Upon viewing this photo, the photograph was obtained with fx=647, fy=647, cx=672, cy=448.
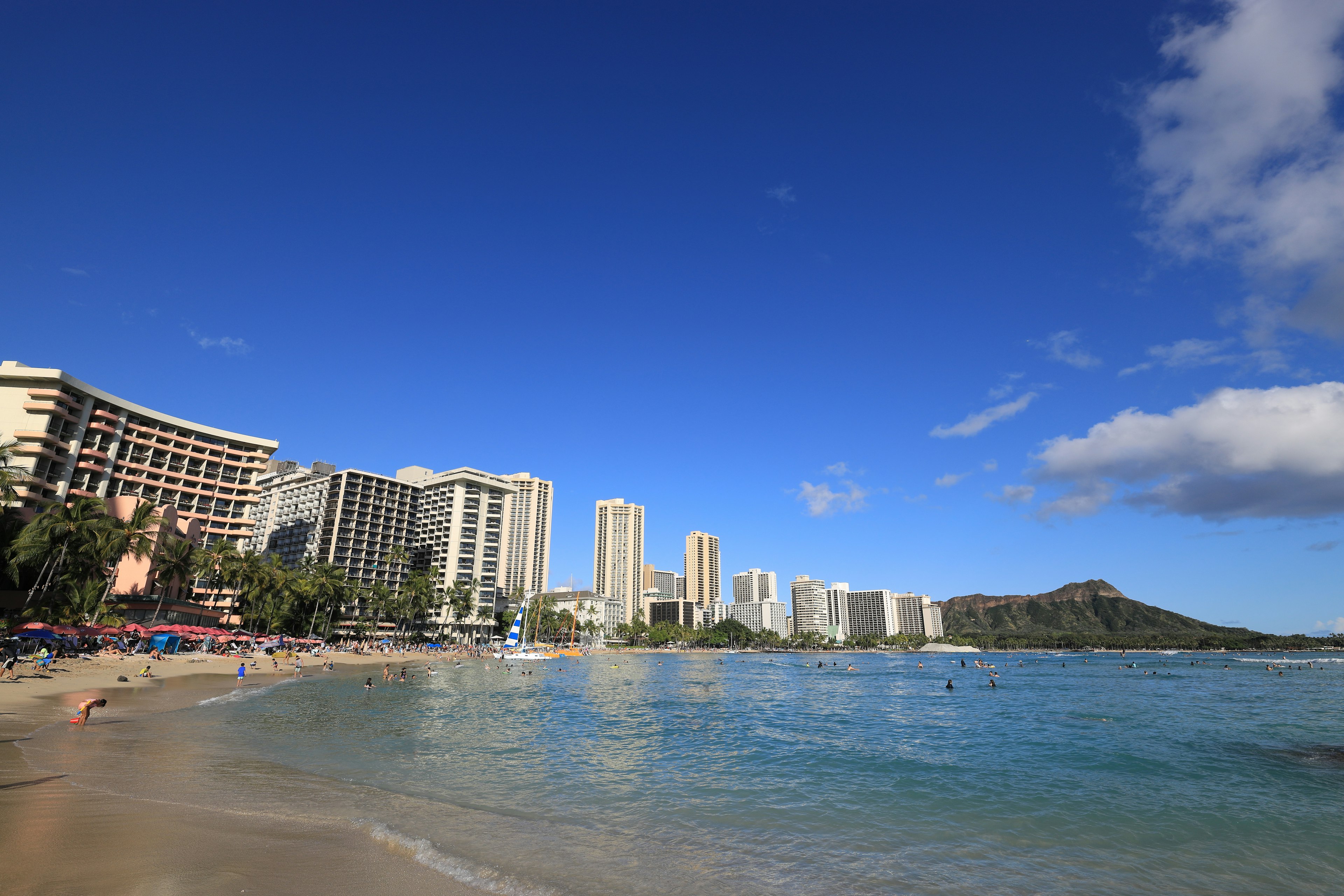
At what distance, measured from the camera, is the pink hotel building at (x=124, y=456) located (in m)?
80.1

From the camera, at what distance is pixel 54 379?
8225cm

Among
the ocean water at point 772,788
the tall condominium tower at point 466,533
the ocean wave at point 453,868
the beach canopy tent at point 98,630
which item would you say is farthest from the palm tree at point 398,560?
the ocean wave at point 453,868

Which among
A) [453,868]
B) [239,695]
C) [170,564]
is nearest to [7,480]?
[170,564]

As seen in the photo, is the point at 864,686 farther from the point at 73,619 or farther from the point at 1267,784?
the point at 73,619

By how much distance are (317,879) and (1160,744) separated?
116 feet

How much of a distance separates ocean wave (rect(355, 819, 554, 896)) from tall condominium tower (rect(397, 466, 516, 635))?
14405cm

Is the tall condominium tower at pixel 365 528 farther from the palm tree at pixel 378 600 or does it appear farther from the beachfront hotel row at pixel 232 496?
the palm tree at pixel 378 600

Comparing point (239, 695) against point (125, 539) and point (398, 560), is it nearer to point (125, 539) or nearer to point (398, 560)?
point (125, 539)

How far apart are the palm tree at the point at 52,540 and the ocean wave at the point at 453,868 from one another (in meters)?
60.8

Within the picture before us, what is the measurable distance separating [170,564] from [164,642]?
11.2 metres

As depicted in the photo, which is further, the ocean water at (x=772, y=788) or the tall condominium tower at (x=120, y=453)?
the tall condominium tower at (x=120, y=453)

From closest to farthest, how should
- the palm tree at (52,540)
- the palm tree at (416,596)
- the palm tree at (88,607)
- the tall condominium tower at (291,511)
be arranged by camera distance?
the palm tree at (52,540), the palm tree at (88,607), the palm tree at (416,596), the tall condominium tower at (291,511)

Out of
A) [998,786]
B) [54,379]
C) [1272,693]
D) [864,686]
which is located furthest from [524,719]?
[54,379]

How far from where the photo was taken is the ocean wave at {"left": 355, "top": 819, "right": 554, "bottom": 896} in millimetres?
10609
